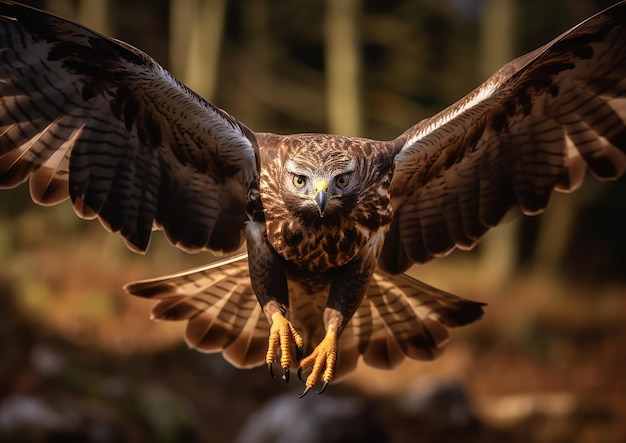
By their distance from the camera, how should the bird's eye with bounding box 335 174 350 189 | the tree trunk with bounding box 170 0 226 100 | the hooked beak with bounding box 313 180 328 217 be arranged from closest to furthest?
the hooked beak with bounding box 313 180 328 217 < the bird's eye with bounding box 335 174 350 189 < the tree trunk with bounding box 170 0 226 100

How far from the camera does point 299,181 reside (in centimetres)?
358

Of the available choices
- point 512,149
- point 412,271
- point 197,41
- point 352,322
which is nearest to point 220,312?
point 352,322

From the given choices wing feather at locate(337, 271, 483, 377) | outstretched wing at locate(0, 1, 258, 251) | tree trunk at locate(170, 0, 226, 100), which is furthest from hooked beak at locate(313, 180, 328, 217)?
tree trunk at locate(170, 0, 226, 100)

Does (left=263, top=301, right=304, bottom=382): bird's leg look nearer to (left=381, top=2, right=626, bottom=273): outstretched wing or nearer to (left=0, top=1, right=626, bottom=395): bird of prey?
(left=0, top=1, right=626, bottom=395): bird of prey

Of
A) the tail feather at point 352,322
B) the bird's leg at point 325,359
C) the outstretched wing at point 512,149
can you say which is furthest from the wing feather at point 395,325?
the bird's leg at point 325,359

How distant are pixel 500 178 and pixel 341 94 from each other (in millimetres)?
6594

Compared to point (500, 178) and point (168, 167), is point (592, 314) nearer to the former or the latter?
point (500, 178)

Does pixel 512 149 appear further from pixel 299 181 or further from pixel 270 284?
pixel 270 284

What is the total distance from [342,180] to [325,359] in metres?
0.70

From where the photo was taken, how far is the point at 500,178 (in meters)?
4.55

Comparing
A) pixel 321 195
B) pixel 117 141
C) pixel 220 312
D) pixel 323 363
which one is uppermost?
pixel 117 141

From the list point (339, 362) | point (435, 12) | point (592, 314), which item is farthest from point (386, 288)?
point (435, 12)

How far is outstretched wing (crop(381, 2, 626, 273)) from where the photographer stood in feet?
13.3

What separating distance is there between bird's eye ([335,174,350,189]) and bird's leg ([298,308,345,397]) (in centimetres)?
55
